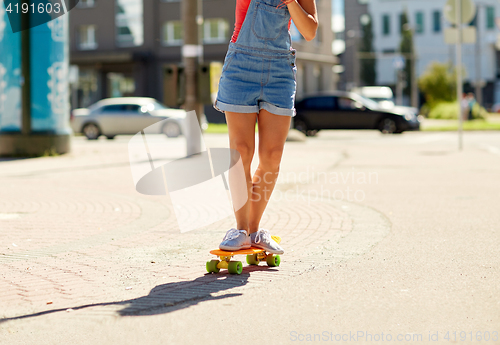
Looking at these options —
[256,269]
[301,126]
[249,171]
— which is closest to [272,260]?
[256,269]

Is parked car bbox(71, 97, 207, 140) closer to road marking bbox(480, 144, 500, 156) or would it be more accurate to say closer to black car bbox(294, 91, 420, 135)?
black car bbox(294, 91, 420, 135)

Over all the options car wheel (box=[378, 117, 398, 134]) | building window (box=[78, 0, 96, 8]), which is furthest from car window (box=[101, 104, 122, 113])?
building window (box=[78, 0, 96, 8])

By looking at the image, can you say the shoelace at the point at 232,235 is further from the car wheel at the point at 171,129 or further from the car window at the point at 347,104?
the car window at the point at 347,104

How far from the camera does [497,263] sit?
434cm

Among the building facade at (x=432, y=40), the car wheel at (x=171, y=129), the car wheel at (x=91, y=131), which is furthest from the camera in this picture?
the building facade at (x=432, y=40)

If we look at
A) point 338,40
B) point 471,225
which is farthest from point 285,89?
point 338,40

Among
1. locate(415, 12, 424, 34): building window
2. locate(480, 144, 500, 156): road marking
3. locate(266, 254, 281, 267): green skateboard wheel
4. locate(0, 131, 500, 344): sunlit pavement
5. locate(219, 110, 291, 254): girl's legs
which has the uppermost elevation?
locate(415, 12, 424, 34): building window

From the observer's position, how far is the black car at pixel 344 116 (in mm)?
25703

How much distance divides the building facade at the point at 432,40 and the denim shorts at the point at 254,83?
6722 cm

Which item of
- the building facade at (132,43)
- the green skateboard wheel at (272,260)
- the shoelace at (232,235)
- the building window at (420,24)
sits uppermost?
the building window at (420,24)

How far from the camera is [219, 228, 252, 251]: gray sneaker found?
4016 millimetres

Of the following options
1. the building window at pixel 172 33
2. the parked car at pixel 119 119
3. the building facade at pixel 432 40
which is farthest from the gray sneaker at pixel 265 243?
the building facade at pixel 432 40

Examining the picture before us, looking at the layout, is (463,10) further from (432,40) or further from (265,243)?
(432,40)

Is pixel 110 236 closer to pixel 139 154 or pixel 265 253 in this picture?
pixel 265 253
